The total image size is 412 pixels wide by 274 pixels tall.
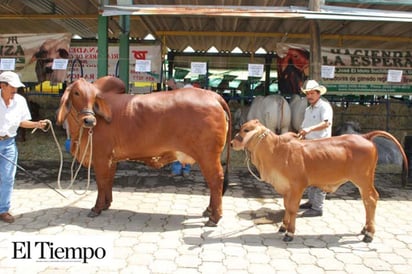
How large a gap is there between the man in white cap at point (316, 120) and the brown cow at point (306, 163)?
1.36ft

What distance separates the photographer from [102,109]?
489 cm

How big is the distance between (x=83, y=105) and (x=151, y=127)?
806mm

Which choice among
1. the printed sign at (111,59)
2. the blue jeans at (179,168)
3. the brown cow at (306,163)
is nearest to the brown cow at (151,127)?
the brown cow at (306,163)

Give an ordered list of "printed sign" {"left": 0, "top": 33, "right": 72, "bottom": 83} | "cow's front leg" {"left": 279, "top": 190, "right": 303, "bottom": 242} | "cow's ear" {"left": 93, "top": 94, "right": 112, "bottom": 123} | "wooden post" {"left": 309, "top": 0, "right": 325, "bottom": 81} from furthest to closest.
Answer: "printed sign" {"left": 0, "top": 33, "right": 72, "bottom": 83} < "wooden post" {"left": 309, "top": 0, "right": 325, "bottom": 81} < "cow's ear" {"left": 93, "top": 94, "right": 112, "bottom": 123} < "cow's front leg" {"left": 279, "top": 190, "right": 303, "bottom": 242}

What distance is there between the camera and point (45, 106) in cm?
1055

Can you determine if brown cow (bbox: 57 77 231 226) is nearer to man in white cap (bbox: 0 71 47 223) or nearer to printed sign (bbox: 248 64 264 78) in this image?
man in white cap (bbox: 0 71 47 223)

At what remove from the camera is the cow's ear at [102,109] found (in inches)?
192

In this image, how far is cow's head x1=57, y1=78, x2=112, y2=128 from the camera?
471 cm

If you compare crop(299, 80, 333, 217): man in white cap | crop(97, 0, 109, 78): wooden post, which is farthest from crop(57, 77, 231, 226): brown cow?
crop(97, 0, 109, 78): wooden post

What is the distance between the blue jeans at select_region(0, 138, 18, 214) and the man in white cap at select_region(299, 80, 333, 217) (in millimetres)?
3248

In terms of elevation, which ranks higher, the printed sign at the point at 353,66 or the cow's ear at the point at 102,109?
the printed sign at the point at 353,66

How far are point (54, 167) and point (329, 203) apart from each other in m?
4.90

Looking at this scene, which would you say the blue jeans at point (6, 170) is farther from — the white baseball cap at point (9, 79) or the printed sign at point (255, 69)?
the printed sign at point (255, 69)

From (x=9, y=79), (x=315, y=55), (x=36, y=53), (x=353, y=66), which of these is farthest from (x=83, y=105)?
(x=353, y=66)
